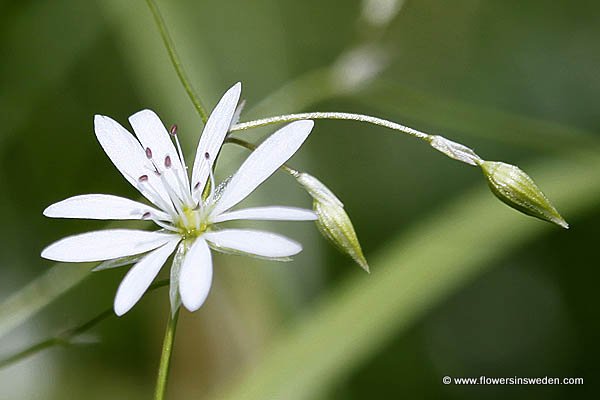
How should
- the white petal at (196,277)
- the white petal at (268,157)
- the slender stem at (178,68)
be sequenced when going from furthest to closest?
1. the slender stem at (178,68)
2. the white petal at (268,157)
3. the white petal at (196,277)

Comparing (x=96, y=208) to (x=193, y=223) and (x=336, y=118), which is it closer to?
(x=193, y=223)

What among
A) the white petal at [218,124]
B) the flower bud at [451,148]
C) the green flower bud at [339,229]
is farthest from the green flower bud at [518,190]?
the white petal at [218,124]

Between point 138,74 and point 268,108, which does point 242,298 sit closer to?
point 268,108

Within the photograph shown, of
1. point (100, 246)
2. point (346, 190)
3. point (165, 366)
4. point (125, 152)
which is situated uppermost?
point (346, 190)

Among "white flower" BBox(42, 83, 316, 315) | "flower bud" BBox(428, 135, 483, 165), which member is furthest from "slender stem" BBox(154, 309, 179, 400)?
"flower bud" BBox(428, 135, 483, 165)

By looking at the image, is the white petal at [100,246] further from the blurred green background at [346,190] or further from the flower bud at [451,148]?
the blurred green background at [346,190]

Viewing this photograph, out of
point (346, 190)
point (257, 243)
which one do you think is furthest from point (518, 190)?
point (346, 190)
